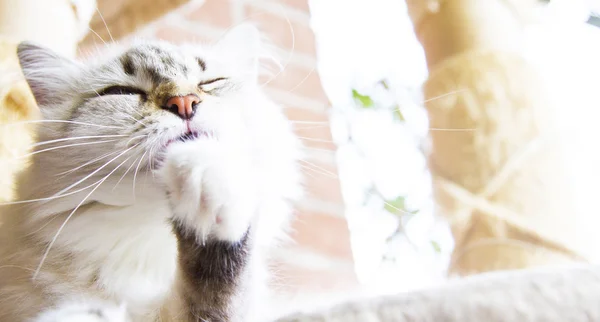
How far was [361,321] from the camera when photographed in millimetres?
321

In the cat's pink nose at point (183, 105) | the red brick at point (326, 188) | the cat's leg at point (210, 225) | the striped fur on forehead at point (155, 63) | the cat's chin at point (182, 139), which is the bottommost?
the red brick at point (326, 188)

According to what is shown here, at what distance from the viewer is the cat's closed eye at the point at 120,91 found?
71cm

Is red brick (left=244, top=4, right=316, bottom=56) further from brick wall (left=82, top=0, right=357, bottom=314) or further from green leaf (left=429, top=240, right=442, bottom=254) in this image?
green leaf (left=429, top=240, right=442, bottom=254)

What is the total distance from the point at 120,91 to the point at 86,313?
329 millimetres

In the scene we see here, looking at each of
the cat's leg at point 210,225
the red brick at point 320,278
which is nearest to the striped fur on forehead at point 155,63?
the cat's leg at point 210,225

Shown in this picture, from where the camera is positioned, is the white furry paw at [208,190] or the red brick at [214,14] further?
the red brick at [214,14]

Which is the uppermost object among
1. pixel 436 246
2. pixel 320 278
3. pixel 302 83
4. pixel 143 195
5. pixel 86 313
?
pixel 302 83

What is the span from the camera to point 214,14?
1.58 metres

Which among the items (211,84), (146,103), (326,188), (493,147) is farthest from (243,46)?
(326,188)

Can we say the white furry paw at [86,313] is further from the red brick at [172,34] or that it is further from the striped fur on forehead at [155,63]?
the red brick at [172,34]

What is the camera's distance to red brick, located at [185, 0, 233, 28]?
1.55m

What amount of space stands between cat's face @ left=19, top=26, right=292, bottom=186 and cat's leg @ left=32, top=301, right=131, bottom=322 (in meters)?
0.18

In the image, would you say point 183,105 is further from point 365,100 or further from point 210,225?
point 365,100

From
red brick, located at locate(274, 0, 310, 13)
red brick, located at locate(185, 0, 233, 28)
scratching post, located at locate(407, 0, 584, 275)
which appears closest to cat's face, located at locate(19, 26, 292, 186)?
scratching post, located at locate(407, 0, 584, 275)
